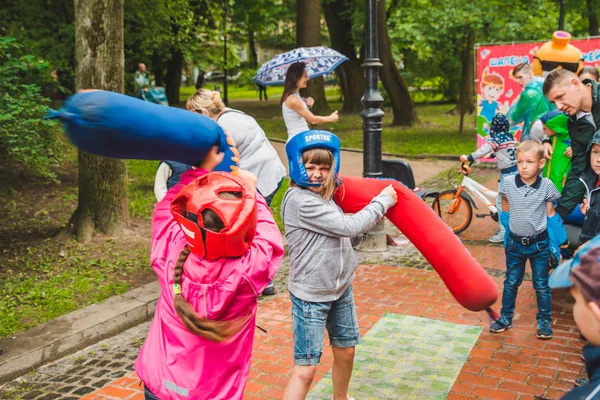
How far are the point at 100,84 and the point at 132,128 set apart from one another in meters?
5.57

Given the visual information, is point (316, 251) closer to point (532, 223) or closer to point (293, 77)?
point (532, 223)

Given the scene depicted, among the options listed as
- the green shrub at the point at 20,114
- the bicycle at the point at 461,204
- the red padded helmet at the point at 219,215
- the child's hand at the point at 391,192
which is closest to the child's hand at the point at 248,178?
the red padded helmet at the point at 219,215

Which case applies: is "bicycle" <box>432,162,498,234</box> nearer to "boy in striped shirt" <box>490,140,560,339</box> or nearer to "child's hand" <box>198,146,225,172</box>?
"boy in striped shirt" <box>490,140,560,339</box>

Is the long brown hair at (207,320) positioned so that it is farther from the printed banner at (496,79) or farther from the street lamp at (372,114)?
the printed banner at (496,79)

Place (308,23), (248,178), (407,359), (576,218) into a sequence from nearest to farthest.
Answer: (248,178), (407,359), (576,218), (308,23)

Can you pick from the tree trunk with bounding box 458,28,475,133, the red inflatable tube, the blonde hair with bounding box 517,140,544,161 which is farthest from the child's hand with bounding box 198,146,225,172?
the tree trunk with bounding box 458,28,475,133

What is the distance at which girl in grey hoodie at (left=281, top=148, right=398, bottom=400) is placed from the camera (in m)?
3.46

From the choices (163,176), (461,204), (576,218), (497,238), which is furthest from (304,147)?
(461,204)

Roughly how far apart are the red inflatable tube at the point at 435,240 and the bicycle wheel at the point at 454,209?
513 cm

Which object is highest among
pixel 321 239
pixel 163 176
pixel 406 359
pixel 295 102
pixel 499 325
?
pixel 295 102

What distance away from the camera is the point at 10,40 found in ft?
20.4

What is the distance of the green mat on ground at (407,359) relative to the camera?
14.4ft

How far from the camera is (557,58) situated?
7.98 metres

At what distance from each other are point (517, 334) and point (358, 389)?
63.5 inches
